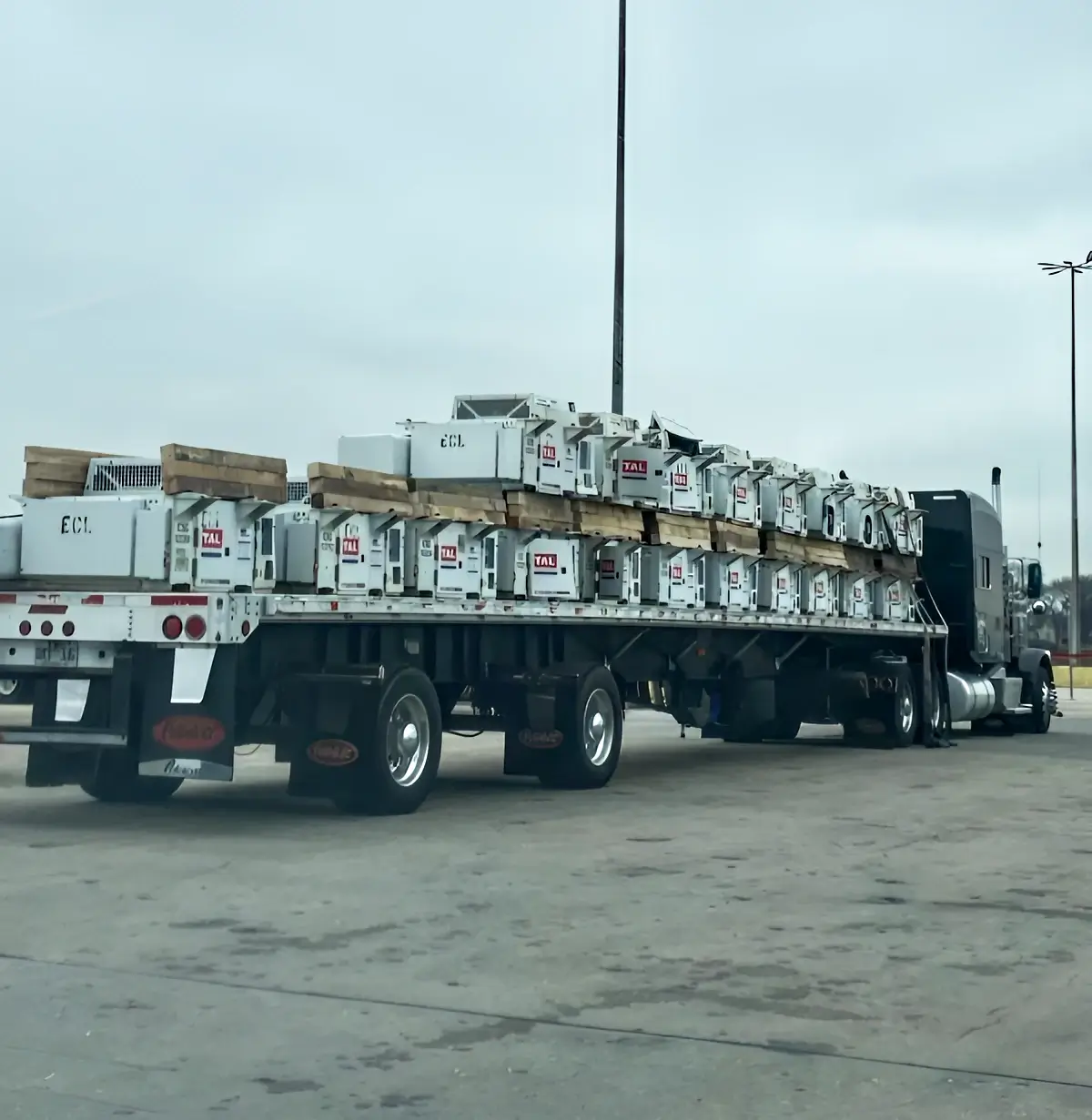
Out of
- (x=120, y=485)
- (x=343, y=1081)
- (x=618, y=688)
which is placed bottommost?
(x=343, y=1081)

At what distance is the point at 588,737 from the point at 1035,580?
48.8 feet

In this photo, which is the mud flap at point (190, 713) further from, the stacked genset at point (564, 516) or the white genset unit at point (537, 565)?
the white genset unit at point (537, 565)

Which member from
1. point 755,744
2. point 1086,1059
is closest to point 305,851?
point 1086,1059

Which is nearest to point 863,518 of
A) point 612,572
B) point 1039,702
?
point 1039,702

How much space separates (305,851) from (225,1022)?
4.71 meters

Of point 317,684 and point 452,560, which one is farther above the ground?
point 452,560

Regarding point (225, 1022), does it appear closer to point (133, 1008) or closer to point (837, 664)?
point (133, 1008)

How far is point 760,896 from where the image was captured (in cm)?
977

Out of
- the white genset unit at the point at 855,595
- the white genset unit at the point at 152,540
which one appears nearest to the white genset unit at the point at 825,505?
the white genset unit at the point at 855,595

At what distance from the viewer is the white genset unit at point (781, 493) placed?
789 inches

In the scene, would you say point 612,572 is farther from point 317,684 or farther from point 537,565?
point 317,684

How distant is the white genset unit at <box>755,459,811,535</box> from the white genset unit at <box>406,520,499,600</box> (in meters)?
6.01

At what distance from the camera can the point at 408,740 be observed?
13531 millimetres

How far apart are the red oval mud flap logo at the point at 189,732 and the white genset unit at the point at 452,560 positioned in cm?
220
